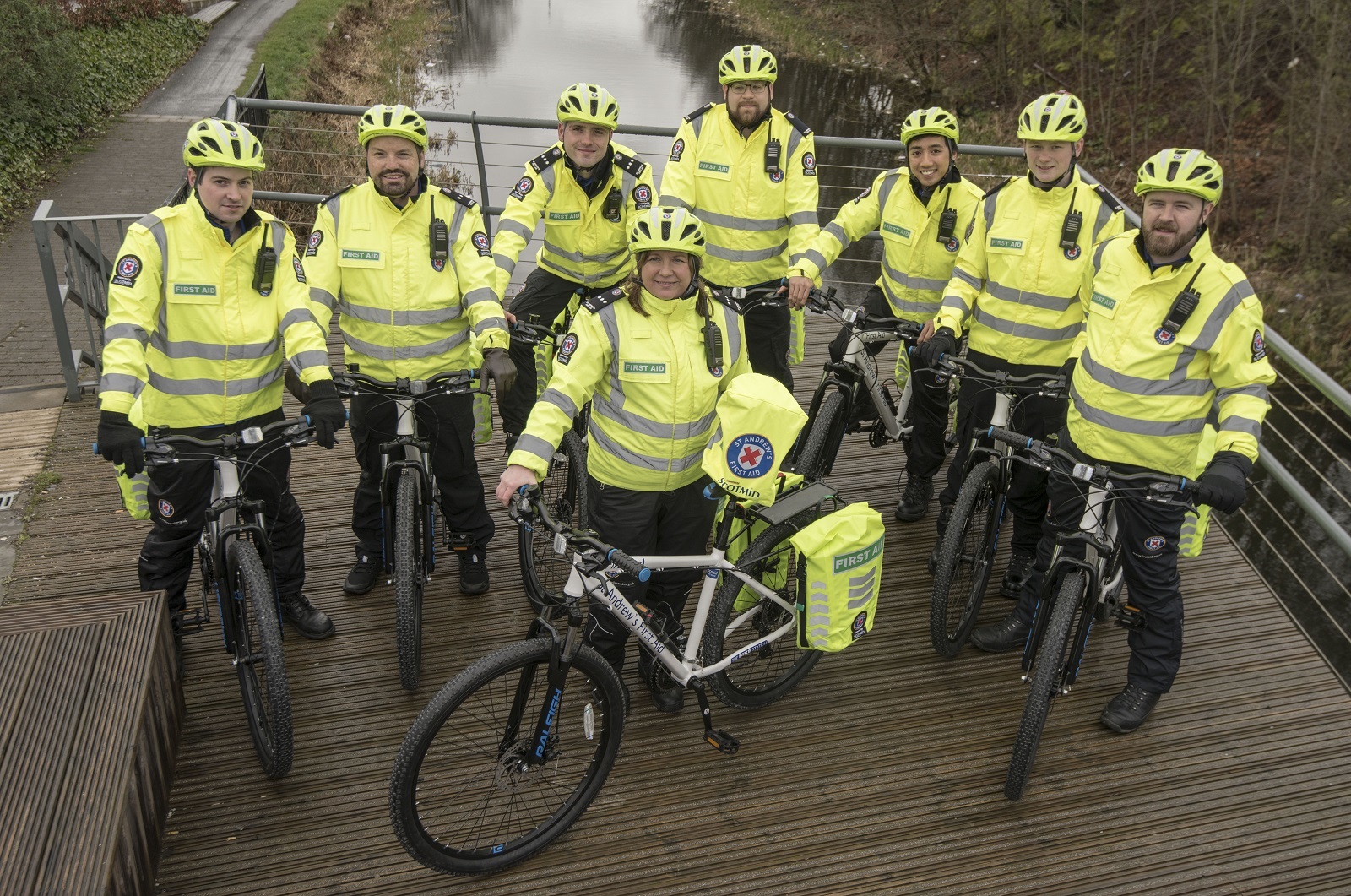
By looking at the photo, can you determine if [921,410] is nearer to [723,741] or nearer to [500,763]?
[723,741]

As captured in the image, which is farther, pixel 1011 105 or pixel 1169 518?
pixel 1011 105

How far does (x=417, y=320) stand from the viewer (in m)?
4.05

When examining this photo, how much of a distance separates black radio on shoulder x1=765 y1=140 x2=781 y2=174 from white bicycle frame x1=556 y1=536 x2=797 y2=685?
2139mm

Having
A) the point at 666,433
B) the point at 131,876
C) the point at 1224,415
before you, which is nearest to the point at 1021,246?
the point at 1224,415

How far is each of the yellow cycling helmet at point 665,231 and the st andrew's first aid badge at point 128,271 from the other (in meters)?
1.69

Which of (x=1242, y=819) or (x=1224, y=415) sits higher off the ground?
(x=1224, y=415)

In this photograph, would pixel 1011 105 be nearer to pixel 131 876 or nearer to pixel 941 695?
pixel 941 695

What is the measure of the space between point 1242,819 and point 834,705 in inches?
58.7

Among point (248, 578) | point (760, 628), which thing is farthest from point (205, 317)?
point (760, 628)

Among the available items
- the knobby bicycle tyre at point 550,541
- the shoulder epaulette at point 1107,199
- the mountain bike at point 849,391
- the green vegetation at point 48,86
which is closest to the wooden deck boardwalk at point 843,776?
the knobby bicycle tyre at point 550,541

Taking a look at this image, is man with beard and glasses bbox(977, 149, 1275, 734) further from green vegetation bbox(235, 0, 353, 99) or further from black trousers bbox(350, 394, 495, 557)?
green vegetation bbox(235, 0, 353, 99)

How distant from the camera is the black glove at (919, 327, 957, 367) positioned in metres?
4.20

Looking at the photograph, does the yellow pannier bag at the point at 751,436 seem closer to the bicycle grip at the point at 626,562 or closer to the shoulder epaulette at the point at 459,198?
the bicycle grip at the point at 626,562

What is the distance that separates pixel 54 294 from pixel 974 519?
4828 millimetres
